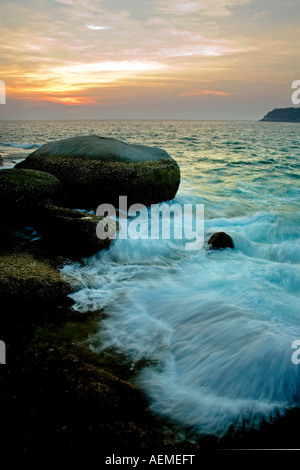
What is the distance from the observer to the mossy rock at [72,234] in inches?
168

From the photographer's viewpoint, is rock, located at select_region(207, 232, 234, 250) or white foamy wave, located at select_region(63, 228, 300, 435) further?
rock, located at select_region(207, 232, 234, 250)

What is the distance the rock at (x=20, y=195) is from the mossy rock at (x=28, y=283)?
130 cm

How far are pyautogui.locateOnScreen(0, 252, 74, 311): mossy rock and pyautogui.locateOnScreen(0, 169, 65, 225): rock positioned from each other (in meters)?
1.30

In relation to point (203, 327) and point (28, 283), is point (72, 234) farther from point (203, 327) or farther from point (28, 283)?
point (203, 327)

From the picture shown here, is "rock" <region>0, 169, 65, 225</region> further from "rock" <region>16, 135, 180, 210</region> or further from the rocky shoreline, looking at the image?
"rock" <region>16, 135, 180, 210</region>

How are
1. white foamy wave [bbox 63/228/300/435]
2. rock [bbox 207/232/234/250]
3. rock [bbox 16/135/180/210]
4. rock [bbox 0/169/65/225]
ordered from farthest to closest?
rock [bbox 16/135/180/210]
rock [bbox 207/232/234/250]
rock [bbox 0/169/65/225]
white foamy wave [bbox 63/228/300/435]

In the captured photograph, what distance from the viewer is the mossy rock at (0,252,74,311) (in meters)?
2.99

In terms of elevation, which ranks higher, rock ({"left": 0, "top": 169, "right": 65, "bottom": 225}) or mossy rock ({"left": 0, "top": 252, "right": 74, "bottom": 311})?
rock ({"left": 0, "top": 169, "right": 65, "bottom": 225})

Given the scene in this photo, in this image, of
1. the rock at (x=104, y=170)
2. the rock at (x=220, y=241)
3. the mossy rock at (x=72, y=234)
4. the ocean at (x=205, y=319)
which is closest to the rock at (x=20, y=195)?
the mossy rock at (x=72, y=234)

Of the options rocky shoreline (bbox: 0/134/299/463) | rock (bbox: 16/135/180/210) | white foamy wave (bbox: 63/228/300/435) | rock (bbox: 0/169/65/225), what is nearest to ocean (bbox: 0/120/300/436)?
white foamy wave (bbox: 63/228/300/435)

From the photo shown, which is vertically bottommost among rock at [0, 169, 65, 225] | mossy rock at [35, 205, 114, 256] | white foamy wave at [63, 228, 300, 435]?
white foamy wave at [63, 228, 300, 435]

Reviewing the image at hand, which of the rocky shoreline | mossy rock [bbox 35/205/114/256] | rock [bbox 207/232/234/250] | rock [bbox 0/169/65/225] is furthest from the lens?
rock [bbox 207/232/234/250]

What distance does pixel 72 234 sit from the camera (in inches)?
168
